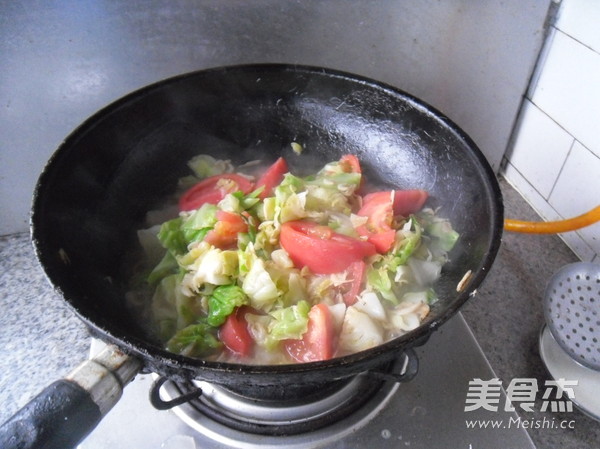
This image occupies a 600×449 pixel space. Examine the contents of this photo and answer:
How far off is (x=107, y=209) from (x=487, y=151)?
1.05m

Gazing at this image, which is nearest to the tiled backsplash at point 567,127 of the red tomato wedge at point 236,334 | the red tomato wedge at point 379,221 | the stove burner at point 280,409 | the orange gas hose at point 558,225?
the orange gas hose at point 558,225

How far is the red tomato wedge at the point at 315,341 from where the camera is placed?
82 centimetres

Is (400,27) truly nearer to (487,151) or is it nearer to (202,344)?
(487,151)

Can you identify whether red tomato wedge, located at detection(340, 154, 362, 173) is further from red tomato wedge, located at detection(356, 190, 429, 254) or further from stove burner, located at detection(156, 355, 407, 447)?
stove burner, located at detection(156, 355, 407, 447)

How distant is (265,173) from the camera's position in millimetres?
1186

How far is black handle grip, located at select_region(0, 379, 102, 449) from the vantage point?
573 mm

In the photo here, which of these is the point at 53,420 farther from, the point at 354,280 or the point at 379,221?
the point at 379,221

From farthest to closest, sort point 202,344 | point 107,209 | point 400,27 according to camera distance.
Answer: point 400,27, point 107,209, point 202,344

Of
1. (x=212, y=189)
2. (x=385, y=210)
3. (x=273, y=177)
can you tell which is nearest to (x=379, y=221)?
(x=385, y=210)

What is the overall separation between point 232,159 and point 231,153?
0.05 feet

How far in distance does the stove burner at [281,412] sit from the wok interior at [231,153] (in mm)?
203

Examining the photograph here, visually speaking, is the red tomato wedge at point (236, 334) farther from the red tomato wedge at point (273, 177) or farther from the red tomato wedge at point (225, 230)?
the red tomato wedge at point (273, 177)

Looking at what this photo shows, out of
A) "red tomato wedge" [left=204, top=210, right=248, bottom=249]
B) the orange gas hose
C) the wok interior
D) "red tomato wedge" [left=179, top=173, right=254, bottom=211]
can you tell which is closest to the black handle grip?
the wok interior

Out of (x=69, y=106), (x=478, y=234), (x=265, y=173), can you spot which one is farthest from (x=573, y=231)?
(x=69, y=106)
